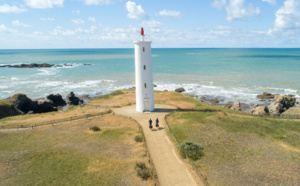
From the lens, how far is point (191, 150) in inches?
731

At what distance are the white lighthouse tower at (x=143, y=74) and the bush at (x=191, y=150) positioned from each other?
460 inches

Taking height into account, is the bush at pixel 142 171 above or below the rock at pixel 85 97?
above

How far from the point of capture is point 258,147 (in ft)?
65.7

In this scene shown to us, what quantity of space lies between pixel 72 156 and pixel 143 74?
13942mm

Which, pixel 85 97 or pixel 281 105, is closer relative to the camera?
pixel 281 105

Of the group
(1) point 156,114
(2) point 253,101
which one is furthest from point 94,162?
(2) point 253,101

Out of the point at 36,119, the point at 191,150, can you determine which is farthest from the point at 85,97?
the point at 191,150

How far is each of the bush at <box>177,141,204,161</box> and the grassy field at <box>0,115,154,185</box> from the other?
325cm

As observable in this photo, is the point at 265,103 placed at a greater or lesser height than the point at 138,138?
lesser

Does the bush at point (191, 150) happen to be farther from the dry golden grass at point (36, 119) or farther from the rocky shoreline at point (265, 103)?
the rocky shoreline at point (265, 103)

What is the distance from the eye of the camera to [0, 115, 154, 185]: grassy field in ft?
51.8

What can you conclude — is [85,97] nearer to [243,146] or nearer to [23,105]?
[23,105]

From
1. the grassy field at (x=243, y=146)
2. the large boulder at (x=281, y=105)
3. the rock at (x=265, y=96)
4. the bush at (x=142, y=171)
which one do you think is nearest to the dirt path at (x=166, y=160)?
the bush at (x=142, y=171)

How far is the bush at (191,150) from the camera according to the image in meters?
18.1
